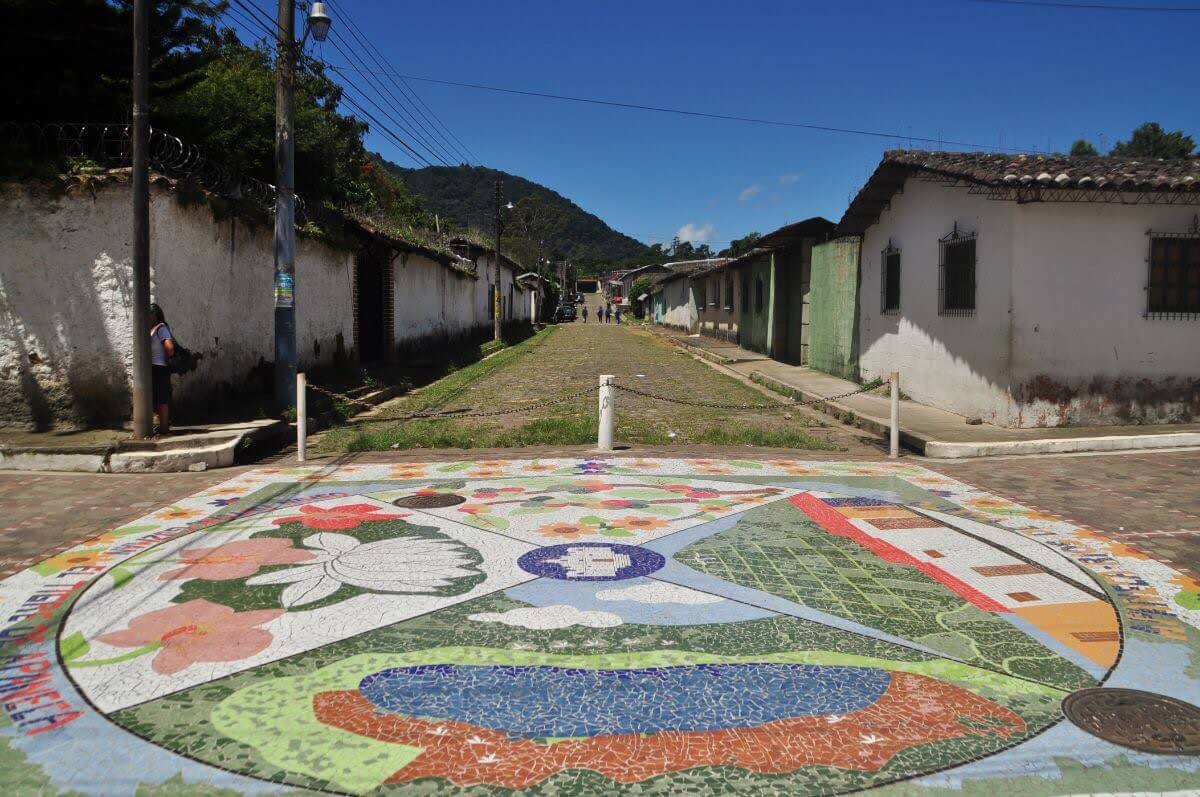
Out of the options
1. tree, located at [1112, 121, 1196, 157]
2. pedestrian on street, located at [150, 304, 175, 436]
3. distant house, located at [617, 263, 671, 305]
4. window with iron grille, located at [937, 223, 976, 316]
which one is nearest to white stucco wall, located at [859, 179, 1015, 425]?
window with iron grille, located at [937, 223, 976, 316]

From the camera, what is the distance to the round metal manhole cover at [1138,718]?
307 cm

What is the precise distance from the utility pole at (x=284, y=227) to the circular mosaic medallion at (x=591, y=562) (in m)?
6.82

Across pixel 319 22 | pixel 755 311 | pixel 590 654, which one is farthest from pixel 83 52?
pixel 755 311

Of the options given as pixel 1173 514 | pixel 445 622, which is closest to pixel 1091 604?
pixel 1173 514

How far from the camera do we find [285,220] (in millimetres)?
11039

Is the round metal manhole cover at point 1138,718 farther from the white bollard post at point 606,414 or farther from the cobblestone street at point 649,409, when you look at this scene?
the cobblestone street at point 649,409

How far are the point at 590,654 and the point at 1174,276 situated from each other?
35.7ft

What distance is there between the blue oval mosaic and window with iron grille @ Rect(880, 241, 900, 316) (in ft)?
40.0

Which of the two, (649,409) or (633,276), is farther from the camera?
(633,276)

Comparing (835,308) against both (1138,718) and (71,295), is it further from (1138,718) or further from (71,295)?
(1138,718)

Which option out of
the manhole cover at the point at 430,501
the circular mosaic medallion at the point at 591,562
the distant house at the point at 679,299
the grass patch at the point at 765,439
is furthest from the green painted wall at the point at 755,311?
the circular mosaic medallion at the point at 591,562

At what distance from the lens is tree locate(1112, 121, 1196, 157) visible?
161 ft

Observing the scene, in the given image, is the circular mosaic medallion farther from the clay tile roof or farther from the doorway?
the doorway

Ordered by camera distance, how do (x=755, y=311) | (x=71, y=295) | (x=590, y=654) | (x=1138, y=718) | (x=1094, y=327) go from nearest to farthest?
1. (x=1138, y=718)
2. (x=590, y=654)
3. (x=71, y=295)
4. (x=1094, y=327)
5. (x=755, y=311)
